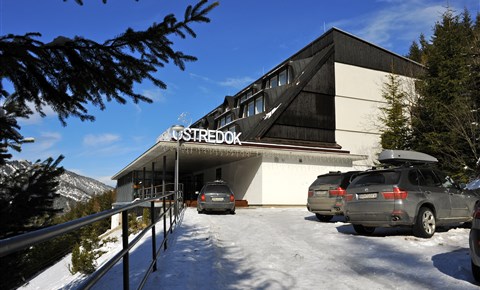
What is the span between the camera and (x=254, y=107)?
113 feet

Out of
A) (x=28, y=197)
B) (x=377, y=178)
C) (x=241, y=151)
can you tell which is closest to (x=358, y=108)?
(x=241, y=151)

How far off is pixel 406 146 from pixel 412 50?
97.4 ft

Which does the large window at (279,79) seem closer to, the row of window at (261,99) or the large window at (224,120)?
the row of window at (261,99)

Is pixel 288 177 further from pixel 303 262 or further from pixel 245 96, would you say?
pixel 303 262

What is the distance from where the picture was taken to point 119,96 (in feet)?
14.3

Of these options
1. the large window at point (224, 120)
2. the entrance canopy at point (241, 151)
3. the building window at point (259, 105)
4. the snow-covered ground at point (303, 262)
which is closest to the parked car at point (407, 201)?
the snow-covered ground at point (303, 262)

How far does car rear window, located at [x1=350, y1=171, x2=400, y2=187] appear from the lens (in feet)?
32.0

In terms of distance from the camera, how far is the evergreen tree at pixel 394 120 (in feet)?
110

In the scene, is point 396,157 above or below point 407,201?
above

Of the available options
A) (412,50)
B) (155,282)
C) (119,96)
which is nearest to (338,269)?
(155,282)

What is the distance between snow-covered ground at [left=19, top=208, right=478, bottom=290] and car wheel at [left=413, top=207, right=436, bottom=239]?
182 mm

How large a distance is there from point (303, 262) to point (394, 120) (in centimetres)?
2952

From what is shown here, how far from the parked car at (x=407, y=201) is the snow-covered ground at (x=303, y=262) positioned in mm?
403

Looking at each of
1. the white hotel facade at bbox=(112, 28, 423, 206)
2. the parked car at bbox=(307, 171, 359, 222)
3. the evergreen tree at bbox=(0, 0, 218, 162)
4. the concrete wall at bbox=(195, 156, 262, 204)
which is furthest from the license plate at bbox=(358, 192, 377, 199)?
the concrete wall at bbox=(195, 156, 262, 204)
